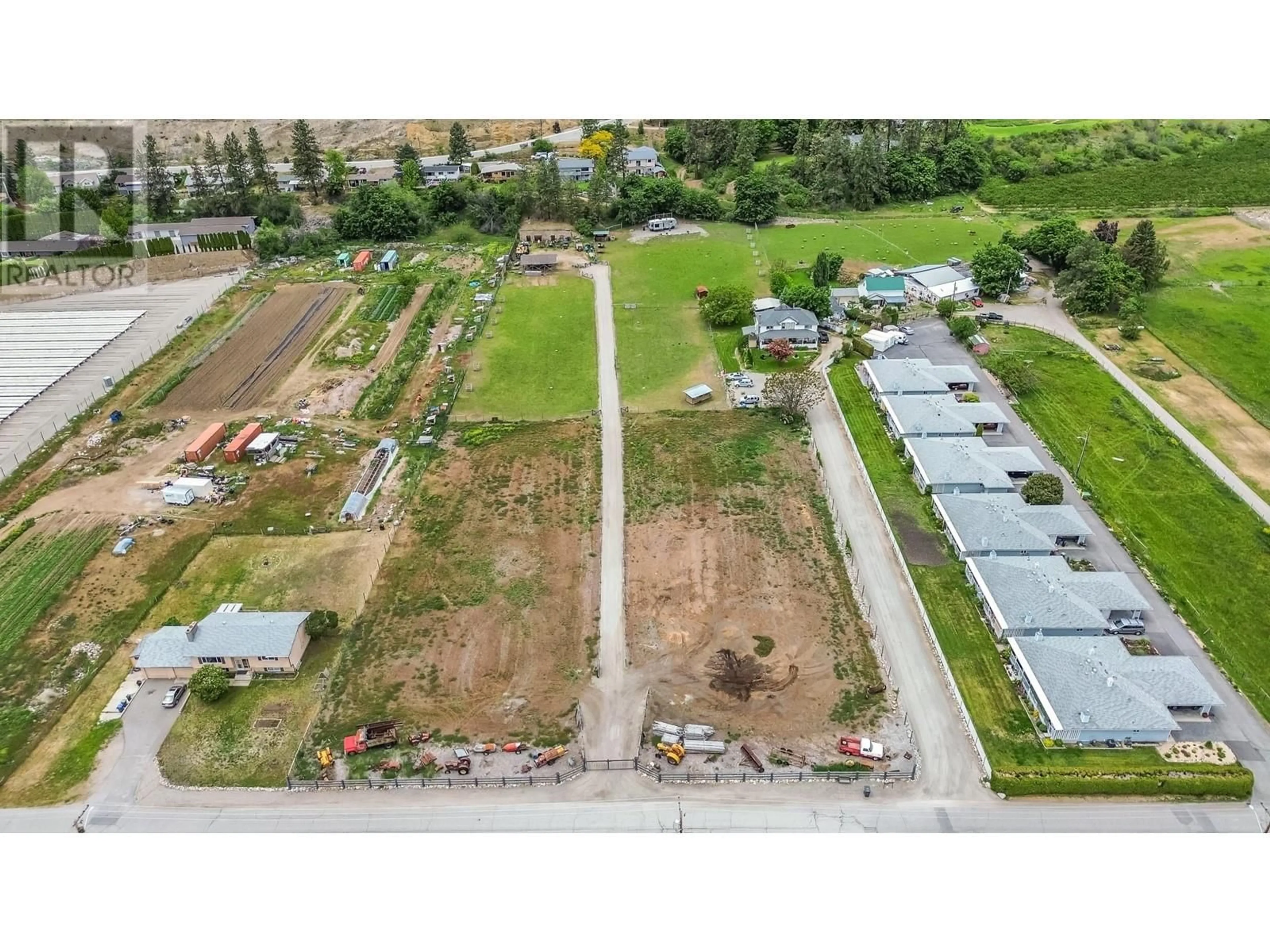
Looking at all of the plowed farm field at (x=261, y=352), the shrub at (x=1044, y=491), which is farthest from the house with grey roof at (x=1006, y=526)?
the plowed farm field at (x=261, y=352)

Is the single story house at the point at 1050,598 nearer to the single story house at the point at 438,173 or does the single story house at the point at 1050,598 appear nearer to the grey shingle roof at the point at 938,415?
the grey shingle roof at the point at 938,415

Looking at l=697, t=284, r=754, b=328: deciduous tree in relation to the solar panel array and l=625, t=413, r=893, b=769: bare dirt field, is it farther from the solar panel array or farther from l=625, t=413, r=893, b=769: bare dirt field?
the solar panel array

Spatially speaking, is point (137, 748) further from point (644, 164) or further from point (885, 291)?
point (644, 164)

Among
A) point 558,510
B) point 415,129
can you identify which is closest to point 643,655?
point 558,510

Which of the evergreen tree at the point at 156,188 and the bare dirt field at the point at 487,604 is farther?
the evergreen tree at the point at 156,188

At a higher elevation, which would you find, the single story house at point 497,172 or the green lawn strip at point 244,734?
the single story house at point 497,172

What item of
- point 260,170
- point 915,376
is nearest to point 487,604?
point 915,376

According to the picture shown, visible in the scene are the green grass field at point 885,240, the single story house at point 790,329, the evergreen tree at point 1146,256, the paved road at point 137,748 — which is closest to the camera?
the paved road at point 137,748
